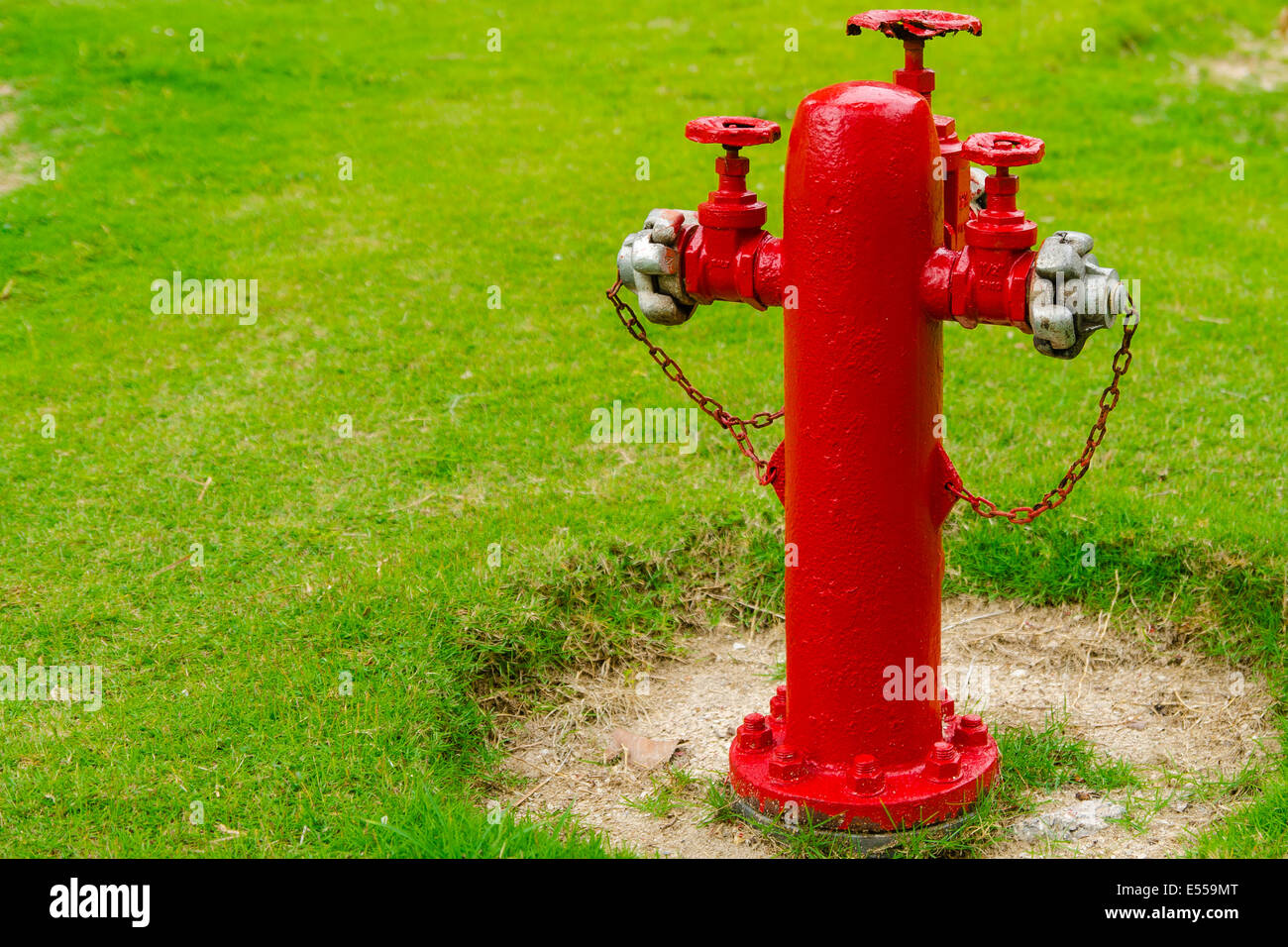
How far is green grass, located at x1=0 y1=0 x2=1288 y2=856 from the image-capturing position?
4.12m

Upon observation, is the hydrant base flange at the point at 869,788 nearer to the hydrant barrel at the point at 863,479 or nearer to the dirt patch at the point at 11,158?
the hydrant barrel at the point at 863,479

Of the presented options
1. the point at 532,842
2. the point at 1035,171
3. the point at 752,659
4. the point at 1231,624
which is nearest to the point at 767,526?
the point at 752,659

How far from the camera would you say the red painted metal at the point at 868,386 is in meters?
3.34

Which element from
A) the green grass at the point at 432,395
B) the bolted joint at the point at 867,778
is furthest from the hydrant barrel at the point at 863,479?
the green grass at the point at 432,395

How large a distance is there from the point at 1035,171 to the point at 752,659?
187 inches

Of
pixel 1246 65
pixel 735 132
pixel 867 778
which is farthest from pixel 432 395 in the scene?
pixel 1246 65

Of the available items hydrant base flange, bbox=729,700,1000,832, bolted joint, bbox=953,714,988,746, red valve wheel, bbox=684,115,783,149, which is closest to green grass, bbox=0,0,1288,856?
hydrant base flange, bbox=729,700,1000,832

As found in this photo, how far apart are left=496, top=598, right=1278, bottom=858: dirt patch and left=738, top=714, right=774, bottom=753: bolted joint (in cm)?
21

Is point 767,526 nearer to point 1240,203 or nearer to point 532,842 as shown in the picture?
point 532,842

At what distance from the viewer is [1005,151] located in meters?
3.22

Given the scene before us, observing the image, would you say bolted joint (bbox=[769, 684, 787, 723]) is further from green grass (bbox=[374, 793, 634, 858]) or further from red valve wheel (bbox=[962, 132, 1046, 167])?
red valve wheel (bbox=[962, 132, 1046, 167])

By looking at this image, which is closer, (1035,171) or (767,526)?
(767,526)

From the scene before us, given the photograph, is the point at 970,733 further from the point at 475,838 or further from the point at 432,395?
the point at 432,395

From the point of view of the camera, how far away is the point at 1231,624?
4492mm
